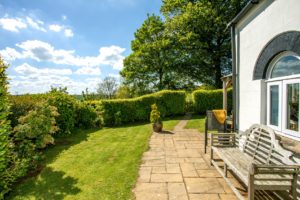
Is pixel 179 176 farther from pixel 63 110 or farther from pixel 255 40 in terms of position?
pixel 63 110

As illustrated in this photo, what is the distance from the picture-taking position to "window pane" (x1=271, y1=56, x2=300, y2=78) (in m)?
3.42

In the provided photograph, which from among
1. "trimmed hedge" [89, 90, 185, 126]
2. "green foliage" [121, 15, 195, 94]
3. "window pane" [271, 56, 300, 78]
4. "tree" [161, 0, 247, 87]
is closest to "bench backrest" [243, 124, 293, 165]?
"window pane" [271, 56, 300, 78]

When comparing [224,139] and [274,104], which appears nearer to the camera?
[274,104]

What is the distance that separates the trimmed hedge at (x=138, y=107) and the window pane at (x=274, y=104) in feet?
30.2

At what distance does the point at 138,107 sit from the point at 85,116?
11.4ft

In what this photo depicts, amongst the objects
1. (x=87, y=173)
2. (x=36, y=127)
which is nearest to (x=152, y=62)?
(x=36, y=127)

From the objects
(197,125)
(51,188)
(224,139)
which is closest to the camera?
(51,188)

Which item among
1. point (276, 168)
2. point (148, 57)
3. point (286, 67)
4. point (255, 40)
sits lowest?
point (276, 168)

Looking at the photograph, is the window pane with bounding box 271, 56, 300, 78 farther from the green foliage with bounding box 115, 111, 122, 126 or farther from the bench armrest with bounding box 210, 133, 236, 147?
the green foliage with bounding box 115, 111, 122, 126

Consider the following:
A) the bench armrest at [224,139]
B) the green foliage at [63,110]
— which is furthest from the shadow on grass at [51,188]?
the green foliage at [63,110]

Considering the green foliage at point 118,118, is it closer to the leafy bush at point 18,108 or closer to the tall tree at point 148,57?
the leafy bush at point 18,108

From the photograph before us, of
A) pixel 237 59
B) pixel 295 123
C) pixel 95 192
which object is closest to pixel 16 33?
pixel 95 192

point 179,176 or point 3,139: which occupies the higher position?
point 3,139

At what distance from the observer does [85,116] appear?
1137 cm
